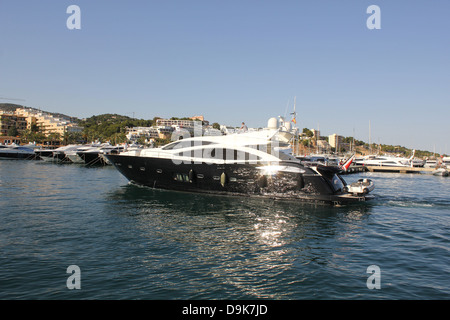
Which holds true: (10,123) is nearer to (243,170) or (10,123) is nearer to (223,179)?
(223,179)

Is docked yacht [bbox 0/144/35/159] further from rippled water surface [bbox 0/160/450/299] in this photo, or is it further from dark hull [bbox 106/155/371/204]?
rippled water surface [bbox 0/160/450/299]

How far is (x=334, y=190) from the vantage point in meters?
→ 15.3

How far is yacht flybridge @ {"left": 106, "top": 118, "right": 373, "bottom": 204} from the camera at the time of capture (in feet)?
50.1

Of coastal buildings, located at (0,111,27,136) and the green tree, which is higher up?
coastal buildings, located at (0,111,27,136)

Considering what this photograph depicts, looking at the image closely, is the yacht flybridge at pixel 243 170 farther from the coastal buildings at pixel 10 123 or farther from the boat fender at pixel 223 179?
the coastal buildings at pixel 10 123

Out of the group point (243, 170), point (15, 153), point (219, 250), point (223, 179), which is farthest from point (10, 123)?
point (219, 250)

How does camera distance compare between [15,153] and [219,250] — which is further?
[15,153]

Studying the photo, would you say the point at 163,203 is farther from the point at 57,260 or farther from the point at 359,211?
the point at 359,211

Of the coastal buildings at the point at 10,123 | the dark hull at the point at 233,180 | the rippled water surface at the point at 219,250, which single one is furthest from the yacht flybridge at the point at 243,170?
the coastal buildings at the point at 10,123

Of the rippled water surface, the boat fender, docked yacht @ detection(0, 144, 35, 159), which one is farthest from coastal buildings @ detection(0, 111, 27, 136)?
the boat fender

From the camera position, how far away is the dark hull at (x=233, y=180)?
15.2 metres

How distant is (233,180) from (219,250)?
8.40 metres

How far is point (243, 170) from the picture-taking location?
53.5 feet
